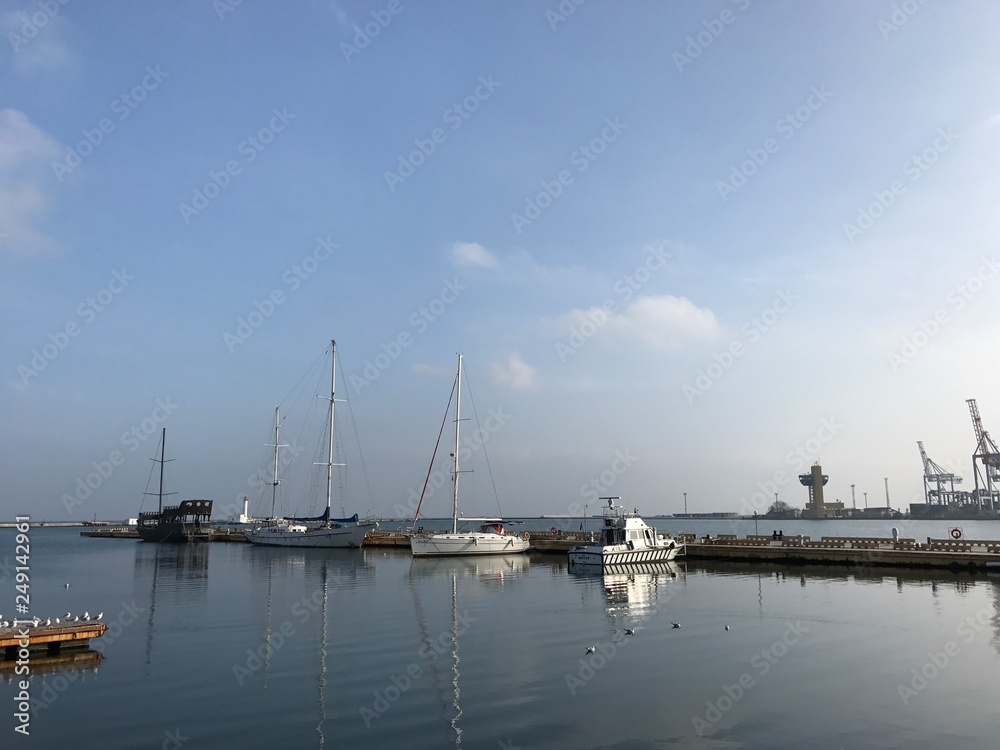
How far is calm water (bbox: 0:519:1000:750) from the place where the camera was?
16266 millimetres

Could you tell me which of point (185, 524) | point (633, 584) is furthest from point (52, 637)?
point (185, 524)

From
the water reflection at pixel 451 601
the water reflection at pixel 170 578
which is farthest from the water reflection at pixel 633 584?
the water reflection at pixel 170 578

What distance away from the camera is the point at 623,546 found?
181 ft

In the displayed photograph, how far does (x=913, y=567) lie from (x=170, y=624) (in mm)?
50371

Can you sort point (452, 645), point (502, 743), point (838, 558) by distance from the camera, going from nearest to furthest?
point (502, 743), point (452, 645), point (838, 558)

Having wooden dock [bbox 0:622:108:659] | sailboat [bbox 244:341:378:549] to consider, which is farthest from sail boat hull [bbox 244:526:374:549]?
wooden dock [bbox 0:622:108:659]

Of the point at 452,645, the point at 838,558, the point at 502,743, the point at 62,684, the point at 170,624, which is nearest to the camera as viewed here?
the point at 502,743

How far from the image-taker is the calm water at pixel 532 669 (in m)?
16.3

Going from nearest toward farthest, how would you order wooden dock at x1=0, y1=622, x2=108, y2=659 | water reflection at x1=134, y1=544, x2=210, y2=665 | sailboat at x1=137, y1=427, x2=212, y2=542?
wooden dock at x1=0, y1=622, x2=108, y2=659, water reflection at x1=134, y1=544, x2=210, y2=665, sailboat at x1=137, y1=427, x2=212, y2=542

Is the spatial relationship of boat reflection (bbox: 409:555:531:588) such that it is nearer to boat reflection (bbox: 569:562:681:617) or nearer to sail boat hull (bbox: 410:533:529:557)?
sail boat hull (bbox: 410:533:529:557)

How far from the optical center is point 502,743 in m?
15.4

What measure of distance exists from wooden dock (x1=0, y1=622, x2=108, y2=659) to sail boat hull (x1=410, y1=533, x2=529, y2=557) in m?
44.3

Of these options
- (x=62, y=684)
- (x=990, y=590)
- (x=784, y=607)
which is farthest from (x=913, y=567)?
(x=62, y=684)

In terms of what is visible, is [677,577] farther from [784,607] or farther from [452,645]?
[452,645]
